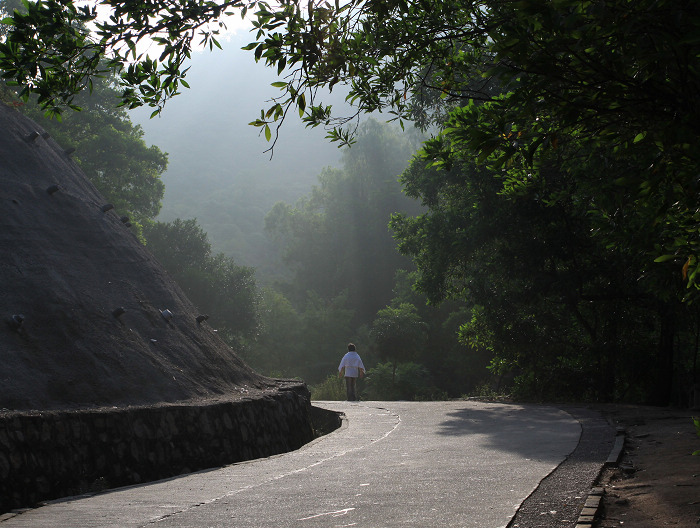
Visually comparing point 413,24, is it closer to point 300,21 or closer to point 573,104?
point 300,21

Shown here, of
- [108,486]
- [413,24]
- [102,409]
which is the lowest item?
[108,486]

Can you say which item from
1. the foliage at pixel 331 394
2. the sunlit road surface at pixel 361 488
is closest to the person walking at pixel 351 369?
the foliage at pixel 331 394

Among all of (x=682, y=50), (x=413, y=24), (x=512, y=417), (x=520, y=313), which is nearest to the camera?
(x=682, y=50)

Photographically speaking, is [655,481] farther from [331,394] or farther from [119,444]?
[331,394]

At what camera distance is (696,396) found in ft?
45.4

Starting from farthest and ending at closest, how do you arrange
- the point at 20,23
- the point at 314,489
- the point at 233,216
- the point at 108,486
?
the point at 233,216 → the point at 108,486 → the point at 314,489 → the point at 20,23

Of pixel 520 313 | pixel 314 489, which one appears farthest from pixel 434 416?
pixel 314 489

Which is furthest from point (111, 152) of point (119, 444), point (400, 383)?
point (119, 444)

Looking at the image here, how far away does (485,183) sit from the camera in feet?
61.2

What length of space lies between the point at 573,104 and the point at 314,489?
14.1 feet

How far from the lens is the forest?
13.8 feet

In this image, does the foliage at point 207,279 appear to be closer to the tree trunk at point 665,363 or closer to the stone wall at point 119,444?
the tree trunk at point 665,363

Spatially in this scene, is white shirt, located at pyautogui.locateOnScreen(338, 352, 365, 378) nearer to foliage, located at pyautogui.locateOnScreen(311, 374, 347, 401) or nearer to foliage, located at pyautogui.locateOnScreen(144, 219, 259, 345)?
foliage, located at pyautogui.locateOnScreen(311, 374, 347, 401)

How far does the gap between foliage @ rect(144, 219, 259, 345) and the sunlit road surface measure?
3454cm
